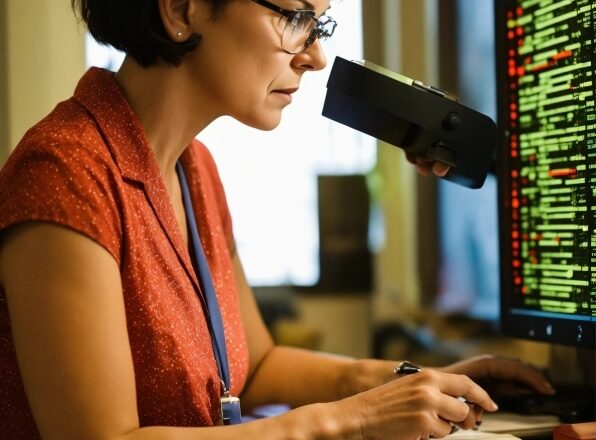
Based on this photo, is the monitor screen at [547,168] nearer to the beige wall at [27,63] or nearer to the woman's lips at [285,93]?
the woman's lips at [285,93]

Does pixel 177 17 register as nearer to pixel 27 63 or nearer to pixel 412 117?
pixel 412 117

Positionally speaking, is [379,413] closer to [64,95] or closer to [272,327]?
[64,95]

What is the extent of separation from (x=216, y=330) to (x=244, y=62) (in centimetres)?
38

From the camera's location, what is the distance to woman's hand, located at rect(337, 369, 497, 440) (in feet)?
3.11

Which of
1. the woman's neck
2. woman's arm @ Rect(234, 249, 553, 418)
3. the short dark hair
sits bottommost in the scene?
woman's arm @ Rect(234, 249, 553, 418)

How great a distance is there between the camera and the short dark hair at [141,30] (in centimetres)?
112

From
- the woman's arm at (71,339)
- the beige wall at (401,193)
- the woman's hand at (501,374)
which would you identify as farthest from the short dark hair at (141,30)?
the beige wall at (401,193)

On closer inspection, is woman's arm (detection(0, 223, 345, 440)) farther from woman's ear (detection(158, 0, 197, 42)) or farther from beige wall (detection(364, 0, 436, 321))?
beige wall (detection(364, 0, 436, 321))

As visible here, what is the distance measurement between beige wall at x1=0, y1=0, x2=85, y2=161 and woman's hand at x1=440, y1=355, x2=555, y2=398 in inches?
34.5

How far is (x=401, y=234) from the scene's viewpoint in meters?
3.46

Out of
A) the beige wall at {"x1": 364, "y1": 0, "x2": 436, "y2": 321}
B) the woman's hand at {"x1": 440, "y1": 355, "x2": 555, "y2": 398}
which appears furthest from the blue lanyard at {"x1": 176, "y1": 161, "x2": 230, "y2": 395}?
the beige wall at {"x1": 364, "y1": 0, "x2": 436, "y2": 321}

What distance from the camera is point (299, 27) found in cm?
117

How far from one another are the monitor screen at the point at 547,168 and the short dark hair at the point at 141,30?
0.48 metres

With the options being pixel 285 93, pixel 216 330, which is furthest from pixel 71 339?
pixel 285 93
